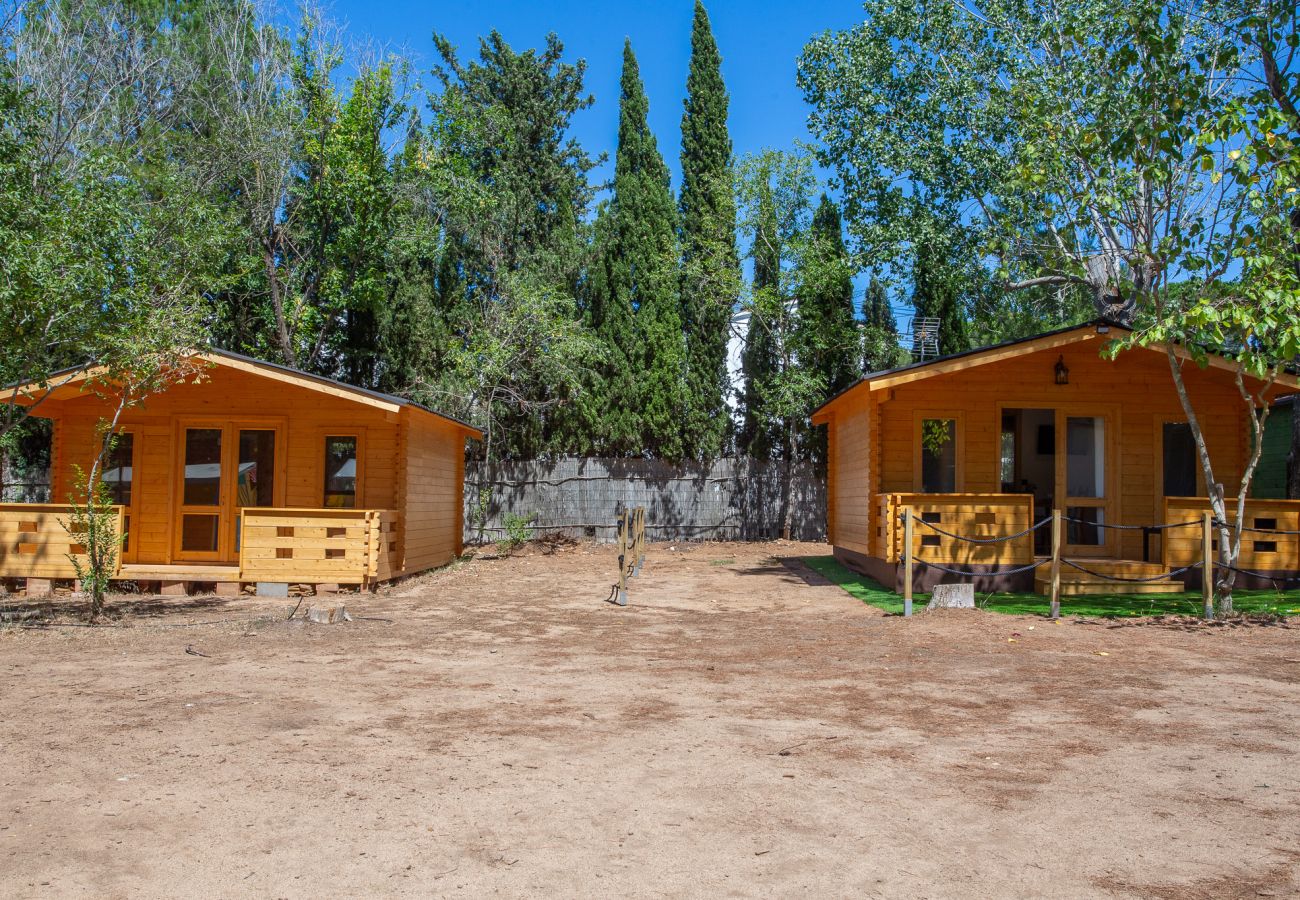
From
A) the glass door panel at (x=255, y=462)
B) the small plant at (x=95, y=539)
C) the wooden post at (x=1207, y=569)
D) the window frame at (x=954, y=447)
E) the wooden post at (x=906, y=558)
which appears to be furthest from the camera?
the glass door panel at (x=255, y=462)

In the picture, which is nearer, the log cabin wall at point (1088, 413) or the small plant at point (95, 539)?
the small plant at point (95, 539)

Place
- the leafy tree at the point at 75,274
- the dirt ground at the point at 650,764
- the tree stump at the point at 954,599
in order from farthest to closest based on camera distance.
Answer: the tree stump at the point at 954,599 < the leafy tree at the point at 75,274 < the dirt ground at the point at 650,764

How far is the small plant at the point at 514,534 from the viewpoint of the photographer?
21.4 m

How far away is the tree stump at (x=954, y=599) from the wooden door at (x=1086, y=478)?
3.11 m

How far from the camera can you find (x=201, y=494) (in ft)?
45.9

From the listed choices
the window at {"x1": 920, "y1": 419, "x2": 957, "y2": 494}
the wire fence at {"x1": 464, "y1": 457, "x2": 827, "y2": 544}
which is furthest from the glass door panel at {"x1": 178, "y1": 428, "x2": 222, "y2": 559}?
the window at {"x1": 920, "y1": 419, "x2": 957, "y2": 494}

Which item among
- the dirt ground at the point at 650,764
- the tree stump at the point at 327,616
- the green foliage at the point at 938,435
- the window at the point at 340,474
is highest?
the green foliage at the point at 938,435

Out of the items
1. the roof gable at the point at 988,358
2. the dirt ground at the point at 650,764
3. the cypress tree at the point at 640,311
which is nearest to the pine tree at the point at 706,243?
the cypress tree at the point at 640,311

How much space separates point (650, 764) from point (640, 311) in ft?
66.5

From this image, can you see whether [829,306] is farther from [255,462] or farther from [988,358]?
[255,462]

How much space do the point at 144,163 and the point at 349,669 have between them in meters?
19.1

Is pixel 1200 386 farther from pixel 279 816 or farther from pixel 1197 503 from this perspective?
pixel 279 816

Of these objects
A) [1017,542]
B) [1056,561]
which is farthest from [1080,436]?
[1056,561]

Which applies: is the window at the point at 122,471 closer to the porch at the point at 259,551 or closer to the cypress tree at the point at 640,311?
the porch at the point at 259,551
